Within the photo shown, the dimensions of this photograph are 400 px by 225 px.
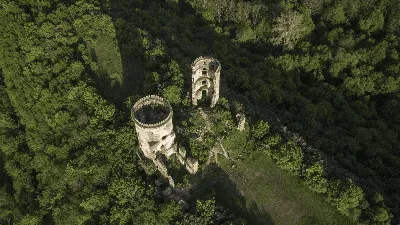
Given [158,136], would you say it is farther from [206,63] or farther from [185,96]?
[206,63]

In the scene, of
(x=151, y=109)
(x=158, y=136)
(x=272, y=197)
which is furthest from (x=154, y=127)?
(x=272, y=197)

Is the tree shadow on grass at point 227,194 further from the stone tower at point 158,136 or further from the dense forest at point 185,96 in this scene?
the stone tower at point 158,136

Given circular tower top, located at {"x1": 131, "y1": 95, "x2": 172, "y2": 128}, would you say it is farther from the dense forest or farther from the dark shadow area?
the dark shadow area

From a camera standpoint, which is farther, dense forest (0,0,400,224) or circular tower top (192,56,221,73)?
circular tower top (192,56,221,73)

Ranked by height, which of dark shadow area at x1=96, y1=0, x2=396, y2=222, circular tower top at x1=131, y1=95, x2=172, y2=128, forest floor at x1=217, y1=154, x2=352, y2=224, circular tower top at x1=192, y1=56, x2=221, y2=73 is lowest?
forest floor at x1=217, y1=154, x2=352, y2=224

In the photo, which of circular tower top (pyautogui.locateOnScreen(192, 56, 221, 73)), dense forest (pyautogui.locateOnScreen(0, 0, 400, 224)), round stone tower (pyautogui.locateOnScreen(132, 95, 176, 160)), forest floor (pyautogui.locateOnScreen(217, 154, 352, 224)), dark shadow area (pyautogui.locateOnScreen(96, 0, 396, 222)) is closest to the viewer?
round stone tower (pyautogui.locateOnScreen(132, 95, 176, 160))

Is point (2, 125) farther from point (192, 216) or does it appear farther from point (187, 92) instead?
point (192, 216)

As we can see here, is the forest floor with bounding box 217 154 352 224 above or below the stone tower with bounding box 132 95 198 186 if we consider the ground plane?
below

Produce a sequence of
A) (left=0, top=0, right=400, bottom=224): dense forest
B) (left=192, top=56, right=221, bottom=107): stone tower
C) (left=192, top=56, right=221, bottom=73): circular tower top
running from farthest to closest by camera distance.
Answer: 1. (left=192, top=56, right=221, bottom=107): stone tower
2. (left=192, top=56, right=221, bottom=73): circular tower top
3. (left=0, top=0, right=400, bottom=224): dense forest

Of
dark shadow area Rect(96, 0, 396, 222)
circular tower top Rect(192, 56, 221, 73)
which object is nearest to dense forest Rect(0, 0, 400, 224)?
dark shadow area Rect(96, 0, 396, 222)
